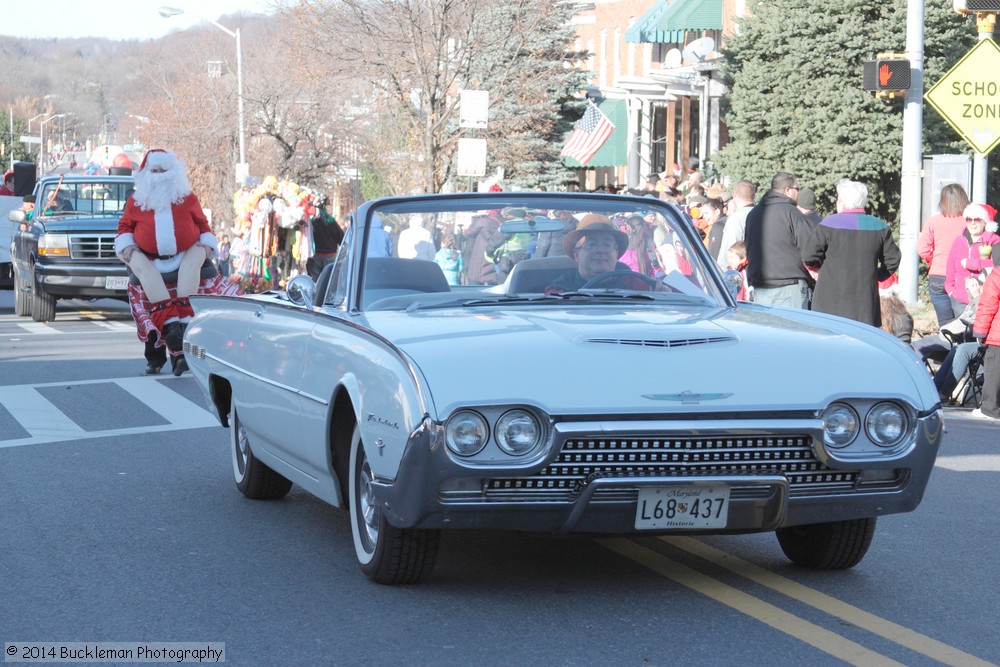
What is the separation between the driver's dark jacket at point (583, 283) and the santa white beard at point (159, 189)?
8.43 meters

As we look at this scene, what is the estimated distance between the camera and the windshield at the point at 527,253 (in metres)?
6.68

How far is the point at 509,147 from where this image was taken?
41094mm

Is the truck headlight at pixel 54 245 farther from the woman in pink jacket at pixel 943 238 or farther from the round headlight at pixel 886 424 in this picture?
the round headlight at pixel 886 424

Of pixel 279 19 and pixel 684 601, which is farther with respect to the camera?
pixel 279 19

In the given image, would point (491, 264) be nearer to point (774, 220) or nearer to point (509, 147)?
point (774, 220)

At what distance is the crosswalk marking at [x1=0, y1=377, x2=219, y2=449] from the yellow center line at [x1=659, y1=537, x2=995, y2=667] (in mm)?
5285

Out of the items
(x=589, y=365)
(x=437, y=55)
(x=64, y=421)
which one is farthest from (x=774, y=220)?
(x=437, y=55)

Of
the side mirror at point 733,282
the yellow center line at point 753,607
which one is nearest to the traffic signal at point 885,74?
the side mirror at point 733,282

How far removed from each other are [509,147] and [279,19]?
8.93 meters

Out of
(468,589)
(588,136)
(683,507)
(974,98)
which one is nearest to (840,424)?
(683,507)

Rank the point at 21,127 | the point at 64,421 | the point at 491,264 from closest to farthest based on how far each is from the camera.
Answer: the point at 491,264 < the point at 64,421 < the point at 21,127

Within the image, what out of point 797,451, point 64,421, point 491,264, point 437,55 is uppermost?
point 437,55

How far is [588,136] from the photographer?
40094 mm

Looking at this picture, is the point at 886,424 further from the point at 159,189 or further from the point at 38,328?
the point at 38,328
